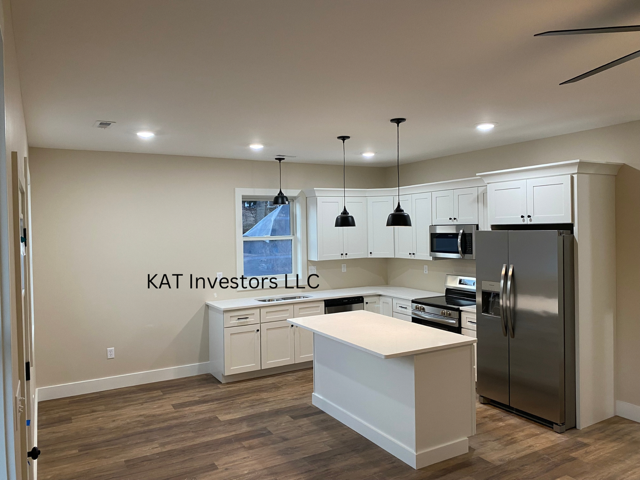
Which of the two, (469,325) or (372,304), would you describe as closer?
(469,325)

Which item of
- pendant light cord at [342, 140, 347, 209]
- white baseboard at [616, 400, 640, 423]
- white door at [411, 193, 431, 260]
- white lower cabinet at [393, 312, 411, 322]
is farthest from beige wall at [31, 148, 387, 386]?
white baseboard at [616, 400, 640, 423]

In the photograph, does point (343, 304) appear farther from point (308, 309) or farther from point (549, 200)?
point (549, 200)

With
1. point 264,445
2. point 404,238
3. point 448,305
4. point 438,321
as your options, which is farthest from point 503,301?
point 264,445

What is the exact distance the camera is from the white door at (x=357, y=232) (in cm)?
650

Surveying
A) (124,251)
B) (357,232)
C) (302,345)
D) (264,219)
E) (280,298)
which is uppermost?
(264,219)

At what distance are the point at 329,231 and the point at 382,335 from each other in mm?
2753

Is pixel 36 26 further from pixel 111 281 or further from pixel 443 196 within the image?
pixel 443 196

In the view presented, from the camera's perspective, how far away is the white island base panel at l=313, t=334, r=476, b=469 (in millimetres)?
3455

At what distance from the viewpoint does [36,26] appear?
6.79ft

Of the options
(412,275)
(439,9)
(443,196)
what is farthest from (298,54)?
(412,275)

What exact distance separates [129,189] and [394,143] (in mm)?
2932

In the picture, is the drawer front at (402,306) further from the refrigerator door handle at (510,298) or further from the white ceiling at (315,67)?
the white ceiling at (315,67)

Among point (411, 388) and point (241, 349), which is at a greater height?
point (411, 388)

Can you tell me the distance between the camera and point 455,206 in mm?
5492
